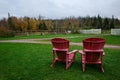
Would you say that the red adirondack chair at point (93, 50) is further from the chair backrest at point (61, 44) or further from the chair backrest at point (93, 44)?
the chair backrest at point (61, 44)

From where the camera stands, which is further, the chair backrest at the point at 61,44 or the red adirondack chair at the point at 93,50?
the chair backrest at the point at 61,44

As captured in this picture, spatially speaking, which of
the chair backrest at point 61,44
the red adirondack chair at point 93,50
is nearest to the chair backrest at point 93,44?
the red adirondack chair at point 93,50

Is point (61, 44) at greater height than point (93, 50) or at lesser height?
greater

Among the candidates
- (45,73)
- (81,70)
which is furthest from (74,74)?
(45,73)

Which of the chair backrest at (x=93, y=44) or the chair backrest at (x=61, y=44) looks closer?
the chair backrest at (x=93, y=44)

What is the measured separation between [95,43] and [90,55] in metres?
0.46

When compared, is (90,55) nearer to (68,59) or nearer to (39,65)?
(68,59)

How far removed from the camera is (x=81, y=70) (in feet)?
19.5

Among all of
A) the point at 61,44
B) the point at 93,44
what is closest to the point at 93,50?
the point at 93,44

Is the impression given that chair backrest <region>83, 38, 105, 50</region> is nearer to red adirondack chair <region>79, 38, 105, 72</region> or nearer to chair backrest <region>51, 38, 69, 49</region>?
red adirondack chair <region>79, 38, 105, 72</region>

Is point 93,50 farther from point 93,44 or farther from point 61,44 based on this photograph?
point 61,44

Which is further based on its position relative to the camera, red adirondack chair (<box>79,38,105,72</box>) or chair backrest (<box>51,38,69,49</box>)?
chair backrest (<box>51,38,69,49</box>)

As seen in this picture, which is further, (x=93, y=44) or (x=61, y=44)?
(x=61, y=44)

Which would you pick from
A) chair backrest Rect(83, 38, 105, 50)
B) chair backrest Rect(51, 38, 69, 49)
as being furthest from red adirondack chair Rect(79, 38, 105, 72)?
chair backrest Rect(51, 38, 69, 49)
